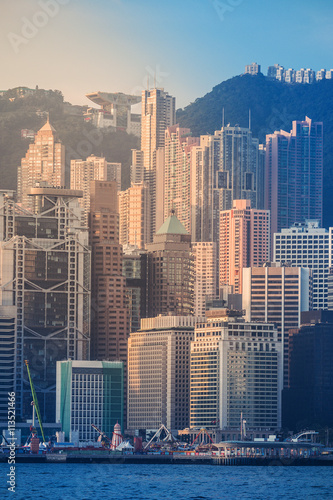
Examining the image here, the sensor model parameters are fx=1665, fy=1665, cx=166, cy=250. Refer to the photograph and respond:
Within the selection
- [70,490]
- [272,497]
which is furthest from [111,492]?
[272,497]

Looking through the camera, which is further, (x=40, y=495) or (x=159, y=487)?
(x=159, y=487)

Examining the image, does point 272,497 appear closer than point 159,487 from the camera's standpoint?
Yes

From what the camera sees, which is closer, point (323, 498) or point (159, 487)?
point (323, 498)

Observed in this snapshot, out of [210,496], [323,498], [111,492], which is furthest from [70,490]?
[323,498]

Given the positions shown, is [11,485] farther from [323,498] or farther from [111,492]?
[323,498]

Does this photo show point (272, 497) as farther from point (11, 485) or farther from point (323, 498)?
point (11, 485)

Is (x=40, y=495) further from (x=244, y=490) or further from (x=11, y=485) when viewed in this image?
(x=244, y=490)

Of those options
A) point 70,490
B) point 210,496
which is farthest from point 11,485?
point 210,496
